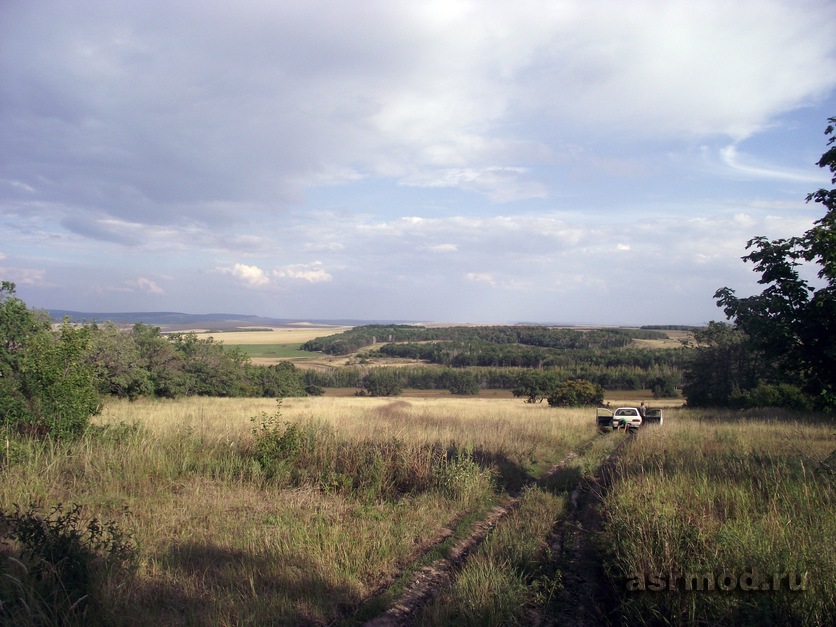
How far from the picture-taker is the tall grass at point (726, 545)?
3.66 metres

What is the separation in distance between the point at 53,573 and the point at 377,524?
3.21 m

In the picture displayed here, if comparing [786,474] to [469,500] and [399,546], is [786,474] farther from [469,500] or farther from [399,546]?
[399,546]

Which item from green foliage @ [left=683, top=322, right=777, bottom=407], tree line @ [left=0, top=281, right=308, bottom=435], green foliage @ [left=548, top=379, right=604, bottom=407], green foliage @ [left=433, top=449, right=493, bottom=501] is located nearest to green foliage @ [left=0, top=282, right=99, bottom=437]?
tree line @ [left=0, top=281, right=308, bottom=435]

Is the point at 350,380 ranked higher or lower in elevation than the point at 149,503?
lower

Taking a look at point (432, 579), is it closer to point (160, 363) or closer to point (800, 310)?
point (800, 310)

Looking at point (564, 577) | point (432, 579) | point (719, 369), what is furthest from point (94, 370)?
point (719, 369)

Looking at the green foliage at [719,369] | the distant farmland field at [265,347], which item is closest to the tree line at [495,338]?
the distant farmland field at [265,347]

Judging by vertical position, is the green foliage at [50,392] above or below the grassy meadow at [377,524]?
above

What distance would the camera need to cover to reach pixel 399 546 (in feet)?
18.0

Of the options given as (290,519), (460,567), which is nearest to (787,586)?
(460,567)

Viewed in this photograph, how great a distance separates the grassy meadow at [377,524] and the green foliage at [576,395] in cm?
3516

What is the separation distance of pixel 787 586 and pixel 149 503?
6.66 m

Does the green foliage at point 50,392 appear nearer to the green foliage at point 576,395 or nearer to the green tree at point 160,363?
the green tree at point 160,363

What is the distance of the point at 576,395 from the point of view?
149ft
